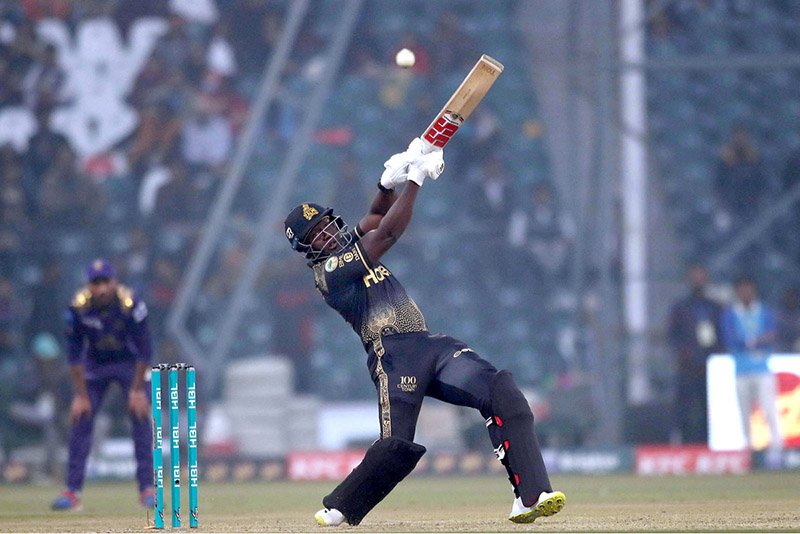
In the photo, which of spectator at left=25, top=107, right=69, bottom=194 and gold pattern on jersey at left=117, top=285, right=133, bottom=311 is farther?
spectator at left=25, top=107, right=69, bottom=194

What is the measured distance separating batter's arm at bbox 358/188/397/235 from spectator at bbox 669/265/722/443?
7.91 meters

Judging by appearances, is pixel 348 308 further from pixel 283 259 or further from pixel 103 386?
pixel 283 259

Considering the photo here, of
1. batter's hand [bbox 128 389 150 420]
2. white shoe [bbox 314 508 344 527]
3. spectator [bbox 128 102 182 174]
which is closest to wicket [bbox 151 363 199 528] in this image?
white shoe [bbox 314 508 344 527]

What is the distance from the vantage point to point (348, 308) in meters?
7.21

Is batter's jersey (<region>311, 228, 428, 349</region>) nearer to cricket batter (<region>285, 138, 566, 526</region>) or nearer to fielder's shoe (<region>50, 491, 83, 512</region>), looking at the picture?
cricket batter (<region>285, 138, 566, 526</region>)

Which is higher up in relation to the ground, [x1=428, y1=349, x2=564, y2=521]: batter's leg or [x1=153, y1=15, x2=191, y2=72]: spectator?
[x1=153, y1=15, x2=191, y2=72]: spectator

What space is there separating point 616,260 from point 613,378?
1.74 meters

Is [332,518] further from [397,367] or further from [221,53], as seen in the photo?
[221,53]

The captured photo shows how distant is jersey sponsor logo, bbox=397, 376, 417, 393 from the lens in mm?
6973

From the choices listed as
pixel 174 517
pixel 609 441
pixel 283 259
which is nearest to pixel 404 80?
pixel 283 259

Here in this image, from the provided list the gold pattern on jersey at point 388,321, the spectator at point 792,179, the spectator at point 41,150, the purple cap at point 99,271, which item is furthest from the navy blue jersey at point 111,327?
the spectator at point 792,179

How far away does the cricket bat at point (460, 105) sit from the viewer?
725 centimetres

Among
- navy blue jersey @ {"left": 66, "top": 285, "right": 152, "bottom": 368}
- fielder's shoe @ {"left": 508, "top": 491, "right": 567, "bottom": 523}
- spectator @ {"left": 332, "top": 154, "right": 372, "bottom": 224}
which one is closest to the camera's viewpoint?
fielder's shoe @ {"left": 508, "top": 491, "right": 567, "bottom": 523}

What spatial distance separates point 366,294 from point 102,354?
3563 millimetres
